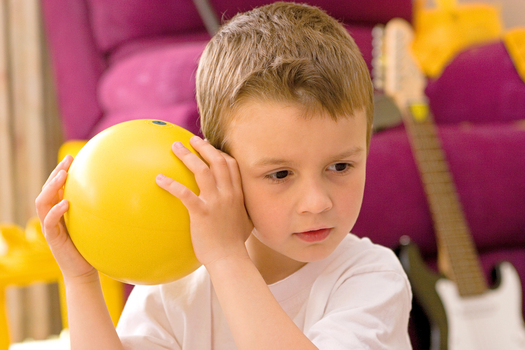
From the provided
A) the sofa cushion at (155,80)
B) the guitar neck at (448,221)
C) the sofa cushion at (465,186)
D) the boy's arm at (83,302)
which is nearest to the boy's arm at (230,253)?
the boy's arm at (83,302)

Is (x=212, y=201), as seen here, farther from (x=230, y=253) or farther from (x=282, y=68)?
(x=282, y=68)

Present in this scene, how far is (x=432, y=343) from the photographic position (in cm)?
161

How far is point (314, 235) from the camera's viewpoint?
0.82 m

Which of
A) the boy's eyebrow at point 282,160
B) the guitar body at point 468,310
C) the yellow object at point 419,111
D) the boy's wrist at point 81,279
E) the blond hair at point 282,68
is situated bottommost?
the guitar body at point 468,310

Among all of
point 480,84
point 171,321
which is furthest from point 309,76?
point 480,84

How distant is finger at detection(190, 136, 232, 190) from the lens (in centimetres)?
80

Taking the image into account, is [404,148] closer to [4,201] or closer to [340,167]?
[340,167]

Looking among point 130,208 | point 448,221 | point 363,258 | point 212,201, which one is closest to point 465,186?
point 448,221

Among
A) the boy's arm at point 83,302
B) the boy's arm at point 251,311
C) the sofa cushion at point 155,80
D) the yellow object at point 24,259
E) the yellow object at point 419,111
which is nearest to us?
the boy's arm at point 251,311

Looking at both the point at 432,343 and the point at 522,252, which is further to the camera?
the point at 522,252

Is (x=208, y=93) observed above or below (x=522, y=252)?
above

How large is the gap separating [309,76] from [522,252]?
146 cm

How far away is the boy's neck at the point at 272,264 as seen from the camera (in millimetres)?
978

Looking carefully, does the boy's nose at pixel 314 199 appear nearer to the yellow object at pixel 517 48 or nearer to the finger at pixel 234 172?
the finger at pixel 234 172
